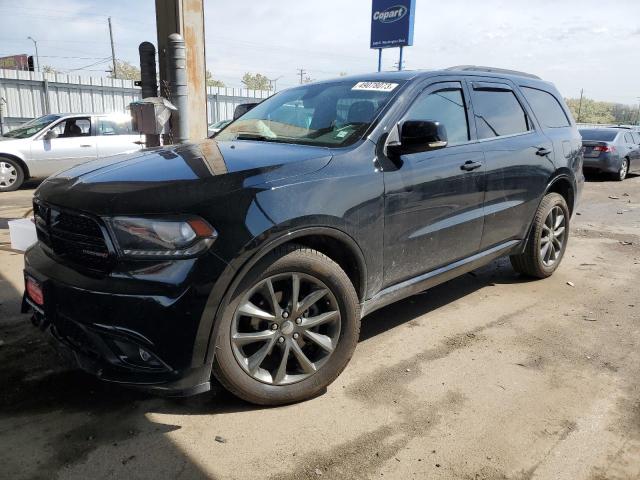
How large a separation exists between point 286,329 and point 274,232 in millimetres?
552

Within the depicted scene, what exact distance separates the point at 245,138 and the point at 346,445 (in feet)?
6.88

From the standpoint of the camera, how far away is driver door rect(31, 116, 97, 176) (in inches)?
416

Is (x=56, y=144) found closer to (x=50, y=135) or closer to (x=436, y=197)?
(x=50, y=135)

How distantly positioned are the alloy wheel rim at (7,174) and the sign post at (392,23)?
11.6m

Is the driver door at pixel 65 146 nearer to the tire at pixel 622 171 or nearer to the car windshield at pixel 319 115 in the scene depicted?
the car windshield at pixel 319 115

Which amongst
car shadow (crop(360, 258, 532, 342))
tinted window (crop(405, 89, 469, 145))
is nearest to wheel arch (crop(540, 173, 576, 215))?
car shadow (crop(360, 258, 532, 342))

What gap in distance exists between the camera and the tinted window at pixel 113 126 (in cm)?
1092

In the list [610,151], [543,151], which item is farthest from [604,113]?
[543,151]

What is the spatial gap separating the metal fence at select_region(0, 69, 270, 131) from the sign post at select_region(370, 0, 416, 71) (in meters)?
9.55

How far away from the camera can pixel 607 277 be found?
541 cm

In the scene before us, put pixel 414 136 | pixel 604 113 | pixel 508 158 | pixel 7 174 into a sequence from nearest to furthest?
pixel 414 136 < pixel 508 158 < pixel 7 174 < pixel 604 113

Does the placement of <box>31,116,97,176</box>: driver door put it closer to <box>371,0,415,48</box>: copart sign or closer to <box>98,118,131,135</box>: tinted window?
<box>98,118,131,135</box>: tinted window

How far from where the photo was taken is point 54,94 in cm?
1977

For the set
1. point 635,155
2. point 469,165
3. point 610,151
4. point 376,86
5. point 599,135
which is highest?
point 376,86
